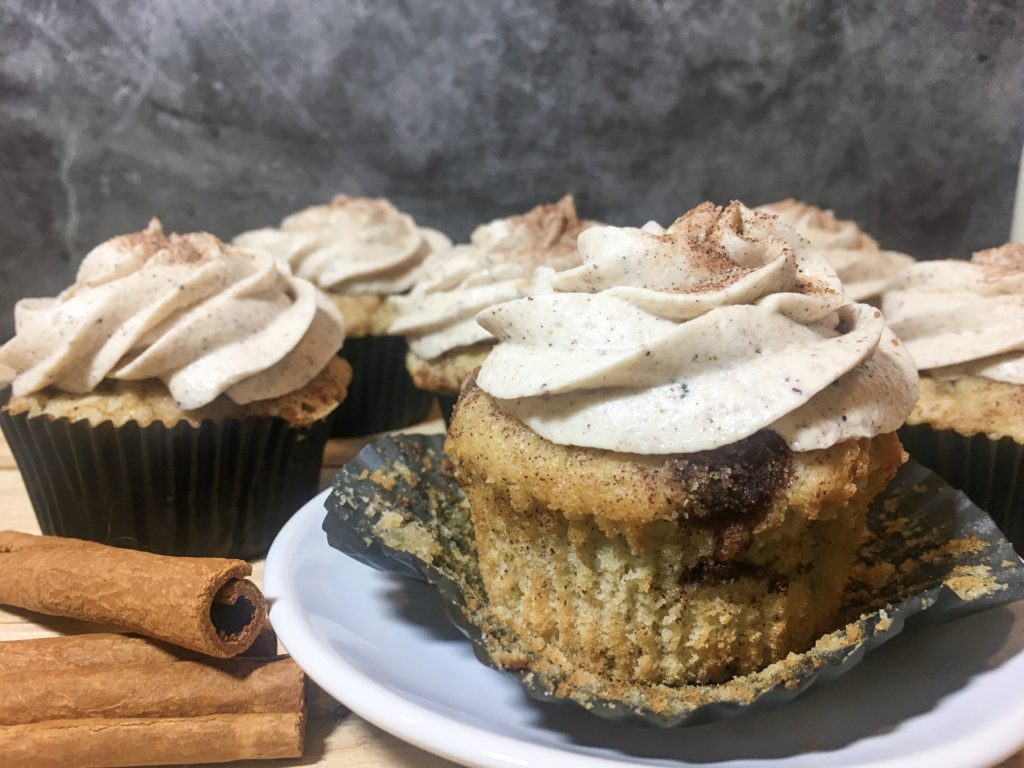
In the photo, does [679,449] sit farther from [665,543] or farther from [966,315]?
[966,315]

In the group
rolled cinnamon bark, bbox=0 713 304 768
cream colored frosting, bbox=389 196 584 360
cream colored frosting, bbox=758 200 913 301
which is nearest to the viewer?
rolled cinnamon bark, bbox=0 713 304 768

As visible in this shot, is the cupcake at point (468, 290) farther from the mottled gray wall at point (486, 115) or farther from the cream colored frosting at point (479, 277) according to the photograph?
the mottled gray wall at point (486, 115)

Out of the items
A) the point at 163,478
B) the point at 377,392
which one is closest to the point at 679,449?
the point at 163,478

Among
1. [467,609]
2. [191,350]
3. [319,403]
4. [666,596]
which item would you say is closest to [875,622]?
[666,596]

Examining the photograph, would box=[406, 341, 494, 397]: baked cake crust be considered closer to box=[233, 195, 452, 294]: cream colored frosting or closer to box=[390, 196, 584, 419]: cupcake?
box=[390, 196, 584, 419]: cupcake

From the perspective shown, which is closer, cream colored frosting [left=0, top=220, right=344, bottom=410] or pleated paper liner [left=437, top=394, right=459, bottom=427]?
cream colored frosting [left=0, top=220, right=344, bottom=410]

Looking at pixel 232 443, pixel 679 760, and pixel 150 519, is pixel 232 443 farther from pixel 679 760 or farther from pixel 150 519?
pixel 679 760

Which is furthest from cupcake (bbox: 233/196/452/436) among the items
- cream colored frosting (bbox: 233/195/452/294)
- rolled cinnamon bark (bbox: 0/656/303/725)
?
rolled cinnamon bark (bbox: 0/656/303/725)
